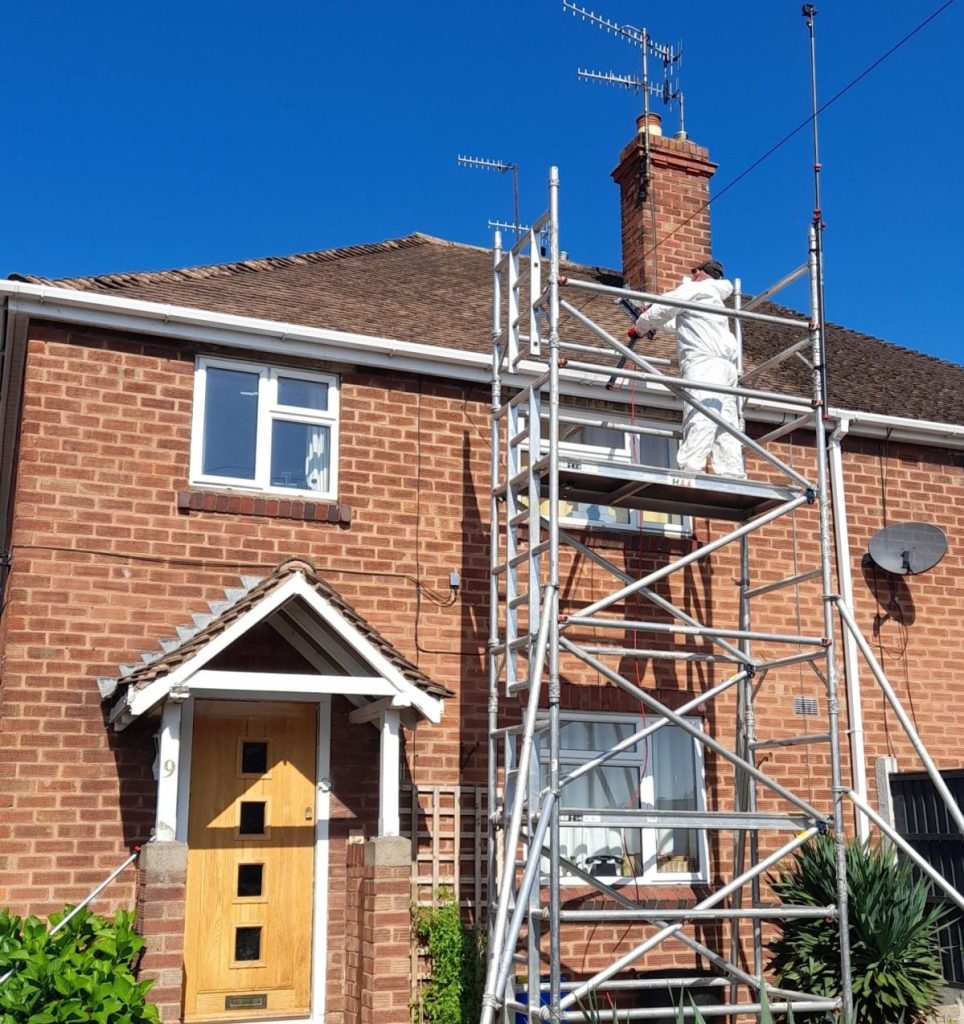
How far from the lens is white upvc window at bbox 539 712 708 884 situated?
10820 mm

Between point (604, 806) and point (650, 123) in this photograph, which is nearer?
point (604, 806)

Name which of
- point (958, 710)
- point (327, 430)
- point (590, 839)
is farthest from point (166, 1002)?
point (958, 710)

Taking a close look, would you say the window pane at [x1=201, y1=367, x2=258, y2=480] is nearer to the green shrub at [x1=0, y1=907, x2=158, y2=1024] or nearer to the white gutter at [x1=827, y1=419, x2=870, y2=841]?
the green shrub at [x1=0, y1=907, x2=158, y2=1024]

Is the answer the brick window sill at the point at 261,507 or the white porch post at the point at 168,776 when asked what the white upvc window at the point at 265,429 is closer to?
the brick window sill at the point at 261,507

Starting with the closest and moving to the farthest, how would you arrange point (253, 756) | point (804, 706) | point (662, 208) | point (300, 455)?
point (253, 756), point (300, 455), point (804, 706), point (662, 208)

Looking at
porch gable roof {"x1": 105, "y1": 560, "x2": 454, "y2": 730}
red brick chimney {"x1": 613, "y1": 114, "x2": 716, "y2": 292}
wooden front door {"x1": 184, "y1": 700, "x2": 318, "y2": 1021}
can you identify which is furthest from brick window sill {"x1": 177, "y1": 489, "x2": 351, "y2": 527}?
red brick chimney {"x1": 613, "y1": 114, "x2": 716, "y2": 292}

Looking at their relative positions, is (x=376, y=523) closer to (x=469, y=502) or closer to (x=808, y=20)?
(x=469, y=502)

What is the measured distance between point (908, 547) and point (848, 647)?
3.77 feet

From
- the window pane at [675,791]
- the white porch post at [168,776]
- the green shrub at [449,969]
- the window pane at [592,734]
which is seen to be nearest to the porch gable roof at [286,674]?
the white porch post at [168,776]

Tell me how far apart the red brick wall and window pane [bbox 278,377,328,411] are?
19 centimetres

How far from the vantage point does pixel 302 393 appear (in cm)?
1092

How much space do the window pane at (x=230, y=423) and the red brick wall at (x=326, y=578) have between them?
23 centimetres

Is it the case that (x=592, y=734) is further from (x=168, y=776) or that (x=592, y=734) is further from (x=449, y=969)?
(x=168, y=776)

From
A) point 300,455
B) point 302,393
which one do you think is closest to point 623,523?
point 300,455
